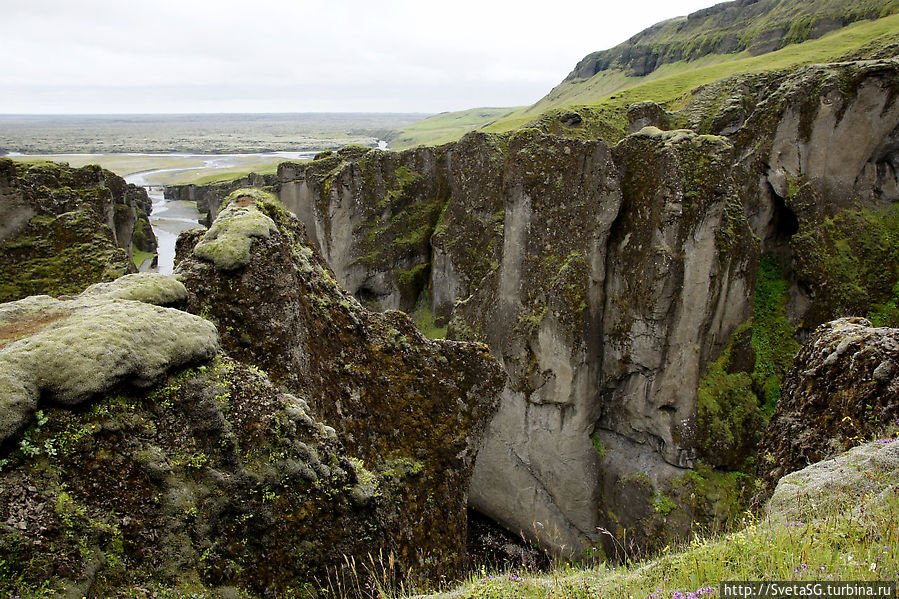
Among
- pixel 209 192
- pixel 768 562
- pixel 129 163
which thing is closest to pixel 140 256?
pixel 209 192

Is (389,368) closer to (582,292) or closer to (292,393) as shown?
(292,393)

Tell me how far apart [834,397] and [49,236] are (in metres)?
22.3

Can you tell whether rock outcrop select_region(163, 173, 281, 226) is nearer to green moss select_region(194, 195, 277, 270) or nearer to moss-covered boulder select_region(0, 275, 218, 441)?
green moss select_region(194, 195, 277, 270)

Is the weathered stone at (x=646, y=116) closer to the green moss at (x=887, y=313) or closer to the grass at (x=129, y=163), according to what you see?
the green moss at (x=887, y=313)

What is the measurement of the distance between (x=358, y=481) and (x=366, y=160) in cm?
2345

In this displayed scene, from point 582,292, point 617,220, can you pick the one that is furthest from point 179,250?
point 617,220

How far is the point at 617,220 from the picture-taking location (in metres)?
16.4

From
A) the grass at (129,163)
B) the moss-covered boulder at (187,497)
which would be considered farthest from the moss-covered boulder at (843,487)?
the grass at (129,163)

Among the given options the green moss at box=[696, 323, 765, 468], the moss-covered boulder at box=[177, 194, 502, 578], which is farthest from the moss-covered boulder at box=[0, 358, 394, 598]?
the green moss at box=[696, 323, 765, 468]

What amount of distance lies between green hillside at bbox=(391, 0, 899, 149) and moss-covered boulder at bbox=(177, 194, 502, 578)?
862 inches

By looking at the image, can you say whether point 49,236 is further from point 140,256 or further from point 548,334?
point 140,256

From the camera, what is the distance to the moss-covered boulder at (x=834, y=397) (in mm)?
6938

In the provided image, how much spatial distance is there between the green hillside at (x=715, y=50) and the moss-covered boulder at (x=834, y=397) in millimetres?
22121

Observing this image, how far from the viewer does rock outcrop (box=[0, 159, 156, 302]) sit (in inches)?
635
